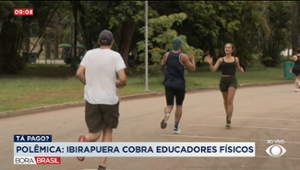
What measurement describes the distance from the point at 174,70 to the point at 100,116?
322cm

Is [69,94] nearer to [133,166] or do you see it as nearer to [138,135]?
[138,135]

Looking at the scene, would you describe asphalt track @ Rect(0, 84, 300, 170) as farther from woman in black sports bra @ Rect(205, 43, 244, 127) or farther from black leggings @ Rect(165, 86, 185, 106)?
black leggings @ Rect(165, 86, 185, 106)

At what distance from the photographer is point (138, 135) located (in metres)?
9.22

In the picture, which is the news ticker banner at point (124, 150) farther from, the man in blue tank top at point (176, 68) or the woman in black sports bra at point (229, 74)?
the woman in black sports bra at point (229, 74)

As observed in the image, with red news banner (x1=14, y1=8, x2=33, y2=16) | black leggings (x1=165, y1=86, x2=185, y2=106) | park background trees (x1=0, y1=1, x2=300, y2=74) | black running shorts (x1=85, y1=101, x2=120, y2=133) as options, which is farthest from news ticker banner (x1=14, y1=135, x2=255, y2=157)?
red news banner (x1=14, y1=8, x2=33, y2=16)

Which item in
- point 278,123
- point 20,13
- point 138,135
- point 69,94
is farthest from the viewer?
point 20,13

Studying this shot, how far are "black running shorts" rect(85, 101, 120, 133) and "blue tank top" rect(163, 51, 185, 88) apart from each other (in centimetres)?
311

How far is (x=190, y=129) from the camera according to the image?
→ 993 cm

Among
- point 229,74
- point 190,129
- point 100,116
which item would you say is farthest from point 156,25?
point 100,116

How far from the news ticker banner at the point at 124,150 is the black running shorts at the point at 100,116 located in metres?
0.28

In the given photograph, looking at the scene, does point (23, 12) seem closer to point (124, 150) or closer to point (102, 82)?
point (124, 150)

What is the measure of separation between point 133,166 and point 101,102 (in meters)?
1.34

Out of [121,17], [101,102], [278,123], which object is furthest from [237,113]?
[121,17]

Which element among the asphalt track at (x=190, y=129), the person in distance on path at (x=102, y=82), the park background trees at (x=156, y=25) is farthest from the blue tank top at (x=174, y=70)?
the park background trees at (x=156, y=25)
